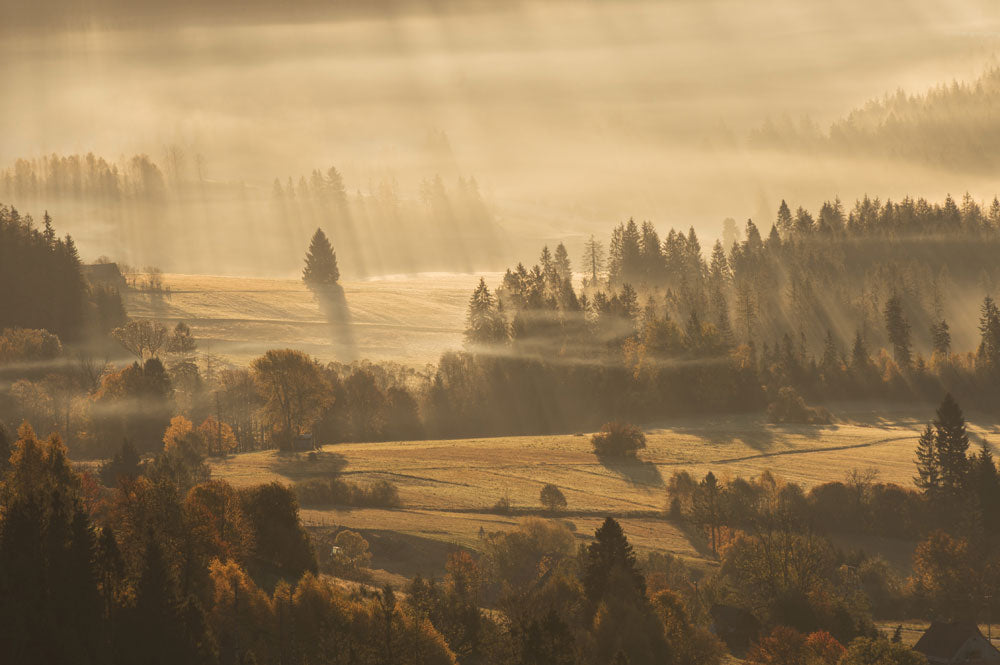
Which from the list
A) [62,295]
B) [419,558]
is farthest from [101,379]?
[419,558]

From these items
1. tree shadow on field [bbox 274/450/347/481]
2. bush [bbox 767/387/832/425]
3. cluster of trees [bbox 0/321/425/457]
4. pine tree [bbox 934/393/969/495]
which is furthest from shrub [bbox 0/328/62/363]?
pine tree [bbox 934/393/969/495]

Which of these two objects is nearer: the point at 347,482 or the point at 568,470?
the point at 347,482

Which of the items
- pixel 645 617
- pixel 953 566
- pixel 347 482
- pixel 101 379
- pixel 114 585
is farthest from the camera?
pixel 101 379

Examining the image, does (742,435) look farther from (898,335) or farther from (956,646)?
(956,646)

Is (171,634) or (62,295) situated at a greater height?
(62,295)

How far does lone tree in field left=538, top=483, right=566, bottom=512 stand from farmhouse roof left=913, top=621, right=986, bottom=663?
3702 cm

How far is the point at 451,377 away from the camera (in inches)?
6590

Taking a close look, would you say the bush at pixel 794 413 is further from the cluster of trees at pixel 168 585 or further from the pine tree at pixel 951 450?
the cluster of trees at pixel 168 585

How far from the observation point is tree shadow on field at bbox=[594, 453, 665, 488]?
12169 cm

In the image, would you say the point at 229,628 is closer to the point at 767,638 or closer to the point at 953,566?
the point at 767,638

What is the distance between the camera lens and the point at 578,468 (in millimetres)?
126688

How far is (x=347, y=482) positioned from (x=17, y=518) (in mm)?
52903

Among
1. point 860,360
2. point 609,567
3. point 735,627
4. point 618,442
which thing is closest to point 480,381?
point 618,442

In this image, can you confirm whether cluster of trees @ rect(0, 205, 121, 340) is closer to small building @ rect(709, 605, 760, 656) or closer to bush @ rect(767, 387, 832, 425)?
bush @ rect(767, 387, 832, 425)
